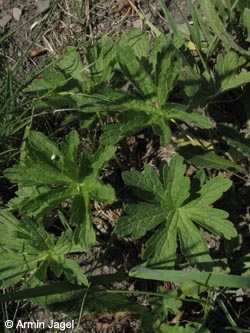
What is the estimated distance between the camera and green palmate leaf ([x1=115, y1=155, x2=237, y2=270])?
207cm

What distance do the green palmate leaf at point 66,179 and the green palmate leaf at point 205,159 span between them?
1.16 feet

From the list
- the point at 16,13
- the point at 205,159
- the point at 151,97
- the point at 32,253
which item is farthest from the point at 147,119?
the point at 16,13

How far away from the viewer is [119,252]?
7.77 ft

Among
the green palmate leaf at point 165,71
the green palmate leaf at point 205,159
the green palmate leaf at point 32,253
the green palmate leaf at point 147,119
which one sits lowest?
the green palmate leaf at point 32,253

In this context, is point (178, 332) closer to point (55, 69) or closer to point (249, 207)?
point (249, 207)

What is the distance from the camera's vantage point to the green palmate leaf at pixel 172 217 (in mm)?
2066

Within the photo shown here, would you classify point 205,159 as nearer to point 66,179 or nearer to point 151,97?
point 151,97

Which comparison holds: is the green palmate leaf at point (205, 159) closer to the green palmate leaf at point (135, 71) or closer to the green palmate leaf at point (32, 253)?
the green palmate leaf at point (135, 71)

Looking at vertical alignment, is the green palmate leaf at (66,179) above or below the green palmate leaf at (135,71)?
below

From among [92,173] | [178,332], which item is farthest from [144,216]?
[178,332]

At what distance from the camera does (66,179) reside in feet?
7.07

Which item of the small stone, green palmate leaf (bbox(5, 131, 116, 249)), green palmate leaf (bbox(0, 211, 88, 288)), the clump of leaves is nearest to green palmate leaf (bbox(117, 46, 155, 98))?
the clump of leaves

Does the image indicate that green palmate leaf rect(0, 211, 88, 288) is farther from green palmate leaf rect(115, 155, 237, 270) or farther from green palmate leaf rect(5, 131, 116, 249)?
green palmate leaf rect(115, 155, 237, 270)

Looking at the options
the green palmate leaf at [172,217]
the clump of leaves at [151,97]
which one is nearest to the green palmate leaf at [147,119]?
the clump of leaves at [151,97]
